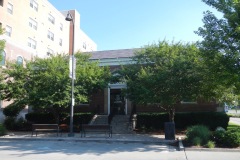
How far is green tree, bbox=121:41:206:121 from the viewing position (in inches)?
715

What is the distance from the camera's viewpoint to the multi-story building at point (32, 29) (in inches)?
1258

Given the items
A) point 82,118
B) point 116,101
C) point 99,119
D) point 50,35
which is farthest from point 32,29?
point 99,119

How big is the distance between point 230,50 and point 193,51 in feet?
14.6

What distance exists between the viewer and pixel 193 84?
60.0ft

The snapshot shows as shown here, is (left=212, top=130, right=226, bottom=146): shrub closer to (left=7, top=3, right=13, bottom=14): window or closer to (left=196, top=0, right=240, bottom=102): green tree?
(left=196, top=0, right=240, bottom=102): green tree

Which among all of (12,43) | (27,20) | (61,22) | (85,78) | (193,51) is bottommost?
(85,78)

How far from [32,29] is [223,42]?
3149cm

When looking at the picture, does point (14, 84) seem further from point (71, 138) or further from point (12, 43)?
point (12, 43)

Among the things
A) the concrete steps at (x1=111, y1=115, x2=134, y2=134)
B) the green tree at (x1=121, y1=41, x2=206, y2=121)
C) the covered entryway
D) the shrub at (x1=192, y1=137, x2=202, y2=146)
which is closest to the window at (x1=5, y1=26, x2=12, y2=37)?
the covered entryway

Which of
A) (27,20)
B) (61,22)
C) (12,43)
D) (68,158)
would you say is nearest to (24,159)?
(68,158)

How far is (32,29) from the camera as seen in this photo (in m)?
40.4

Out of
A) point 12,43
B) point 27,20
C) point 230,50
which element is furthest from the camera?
point 27,20

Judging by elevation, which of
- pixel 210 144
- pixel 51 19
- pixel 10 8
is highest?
pixel 51 19

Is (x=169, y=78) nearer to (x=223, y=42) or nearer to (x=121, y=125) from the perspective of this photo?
(x=223, y=42)
